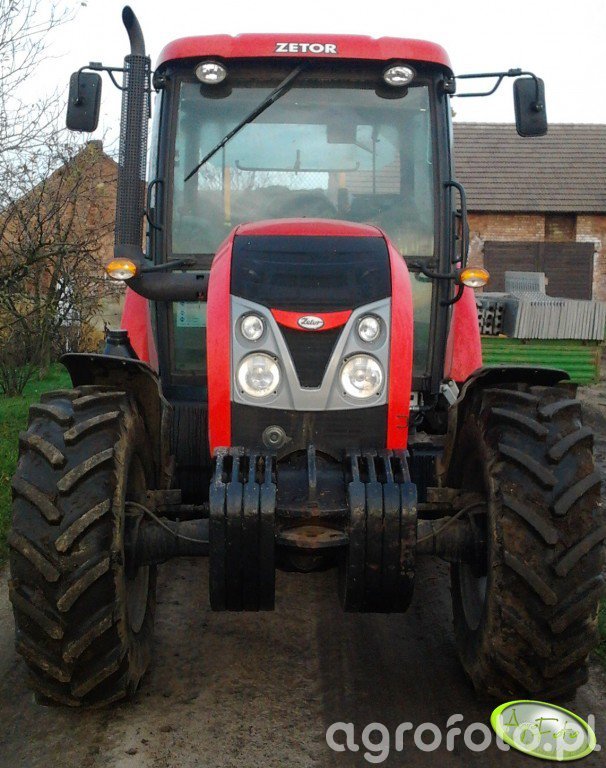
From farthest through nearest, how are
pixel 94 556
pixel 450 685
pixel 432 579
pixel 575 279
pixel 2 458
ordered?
pixel 575 279 → pixel 2 458 → pixel 432 579 → pixel 450 685 → pixel 94 556

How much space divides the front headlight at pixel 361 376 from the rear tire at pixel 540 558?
0.51 metres

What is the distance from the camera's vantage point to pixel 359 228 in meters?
4.02

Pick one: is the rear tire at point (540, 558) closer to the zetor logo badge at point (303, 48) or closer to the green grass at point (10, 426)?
the zetor logo badge at point (303, 48)

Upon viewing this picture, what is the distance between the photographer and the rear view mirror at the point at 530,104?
4766 millimetres

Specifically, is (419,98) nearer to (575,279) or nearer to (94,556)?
(94,556)

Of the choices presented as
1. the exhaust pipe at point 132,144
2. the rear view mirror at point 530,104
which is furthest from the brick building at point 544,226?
the exhaust pipe at point 132,144

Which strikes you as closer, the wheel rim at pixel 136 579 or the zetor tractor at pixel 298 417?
the zetor tractor at pixel 298 417

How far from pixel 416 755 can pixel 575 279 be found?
25648 mm

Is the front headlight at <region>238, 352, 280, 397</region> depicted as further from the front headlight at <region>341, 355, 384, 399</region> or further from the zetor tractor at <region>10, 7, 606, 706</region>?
the front headlight at <region>341, 355, 384, 399</region>

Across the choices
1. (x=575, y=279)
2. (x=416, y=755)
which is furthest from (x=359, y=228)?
(x=575, y=279)

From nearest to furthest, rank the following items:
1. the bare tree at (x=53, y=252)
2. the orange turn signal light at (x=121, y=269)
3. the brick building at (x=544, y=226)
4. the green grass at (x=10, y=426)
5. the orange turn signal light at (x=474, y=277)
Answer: the orange turn signal light at (x=121, y=269)
the orange turn signal light at (x=474, y=277)
the green grass at (x=10, y=426)
the bare tree at (x=53, y=252)
the brick building at (x=544, y=226)

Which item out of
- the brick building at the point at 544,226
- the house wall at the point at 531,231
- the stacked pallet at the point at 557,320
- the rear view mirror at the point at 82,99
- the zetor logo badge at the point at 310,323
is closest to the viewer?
the zetor logo badge at the point at 310,323

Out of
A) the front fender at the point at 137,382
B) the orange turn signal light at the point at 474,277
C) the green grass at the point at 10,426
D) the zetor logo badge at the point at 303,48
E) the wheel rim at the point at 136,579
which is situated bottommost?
the green grass at the point at 10,426

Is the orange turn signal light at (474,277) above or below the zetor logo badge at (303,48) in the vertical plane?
below
